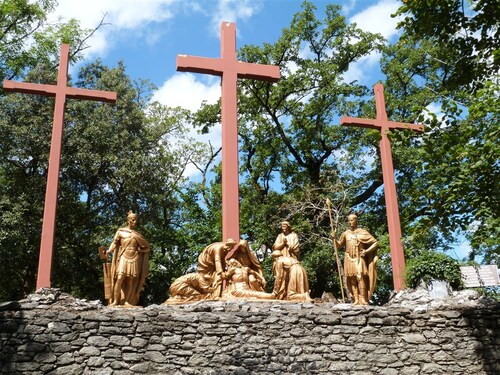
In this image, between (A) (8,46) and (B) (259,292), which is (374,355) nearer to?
(B) (259,292)

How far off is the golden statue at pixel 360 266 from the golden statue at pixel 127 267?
11.6ft

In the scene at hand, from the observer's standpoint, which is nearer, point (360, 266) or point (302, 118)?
point (360, 266)

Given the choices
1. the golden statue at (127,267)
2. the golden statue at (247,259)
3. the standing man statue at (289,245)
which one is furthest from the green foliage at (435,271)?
the golden statue at (127,267)

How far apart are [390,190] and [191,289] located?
4674 mm

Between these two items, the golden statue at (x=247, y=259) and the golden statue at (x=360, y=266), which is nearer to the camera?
the golden statue at (x=247, y=259)

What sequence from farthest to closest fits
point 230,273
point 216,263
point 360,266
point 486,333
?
point 360,266 < point 216,263 < point 230,273 < point 486,333

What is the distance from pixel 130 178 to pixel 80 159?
1.68 metres

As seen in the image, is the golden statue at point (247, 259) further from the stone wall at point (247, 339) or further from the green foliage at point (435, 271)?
the green foliage at point (435, 271)

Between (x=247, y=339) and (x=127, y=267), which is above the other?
(x=127, y=267)

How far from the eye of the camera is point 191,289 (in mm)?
8734

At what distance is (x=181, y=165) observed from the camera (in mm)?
21344

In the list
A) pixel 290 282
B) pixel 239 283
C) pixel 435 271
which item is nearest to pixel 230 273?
pixel 239 283

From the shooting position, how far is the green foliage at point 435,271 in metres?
9.58

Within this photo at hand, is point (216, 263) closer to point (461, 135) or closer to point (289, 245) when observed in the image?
point (289, 245)
